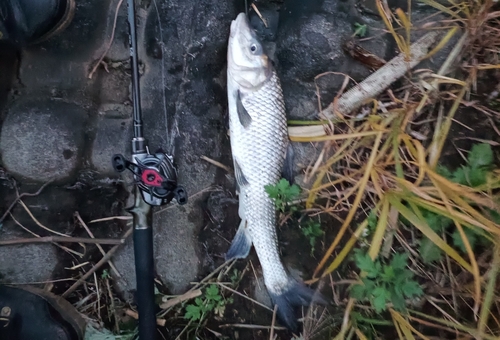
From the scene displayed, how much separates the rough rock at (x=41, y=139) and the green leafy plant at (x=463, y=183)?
1.69 metres

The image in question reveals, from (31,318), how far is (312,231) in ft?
4.44

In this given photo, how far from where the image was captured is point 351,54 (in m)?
2.06

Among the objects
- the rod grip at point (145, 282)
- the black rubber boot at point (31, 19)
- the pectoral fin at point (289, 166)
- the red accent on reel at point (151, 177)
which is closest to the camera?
the red accent on reel at point (151, 177)

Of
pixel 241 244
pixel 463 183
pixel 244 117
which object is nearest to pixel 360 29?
pixel 244 117

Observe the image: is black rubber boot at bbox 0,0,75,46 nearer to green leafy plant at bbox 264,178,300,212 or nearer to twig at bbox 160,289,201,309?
green leafy plant at bbox 264,178,300,212

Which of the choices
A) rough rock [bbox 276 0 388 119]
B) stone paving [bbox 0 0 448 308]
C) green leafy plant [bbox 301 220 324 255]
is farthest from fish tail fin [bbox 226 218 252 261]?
rough rock [bbox 276 0 388 119]

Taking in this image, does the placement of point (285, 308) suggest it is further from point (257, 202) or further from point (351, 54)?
point (351, 54)

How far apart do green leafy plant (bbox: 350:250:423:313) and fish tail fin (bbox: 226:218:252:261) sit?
1.66ft

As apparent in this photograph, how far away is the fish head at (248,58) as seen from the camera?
188 cm

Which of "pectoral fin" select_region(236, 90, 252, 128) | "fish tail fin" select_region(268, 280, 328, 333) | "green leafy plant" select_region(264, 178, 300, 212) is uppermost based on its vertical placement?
"pectoral fin" select_region(236, 90, 252, 128)

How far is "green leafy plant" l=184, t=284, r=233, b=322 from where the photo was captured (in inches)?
80.7

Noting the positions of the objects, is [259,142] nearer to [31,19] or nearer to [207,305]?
[207,305]

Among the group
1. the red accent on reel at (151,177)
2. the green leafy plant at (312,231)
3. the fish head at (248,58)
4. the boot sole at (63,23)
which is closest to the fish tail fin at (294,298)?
the green leafy plant at (312,231)

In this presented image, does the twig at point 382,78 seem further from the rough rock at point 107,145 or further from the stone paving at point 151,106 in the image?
the rough rock at point 107,145
